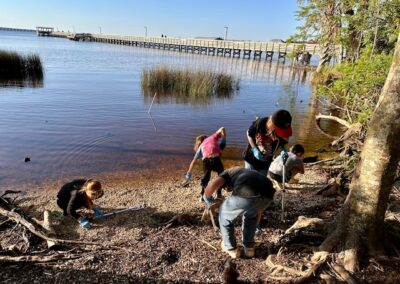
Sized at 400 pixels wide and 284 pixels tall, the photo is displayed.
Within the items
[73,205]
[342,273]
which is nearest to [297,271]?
[342,273]

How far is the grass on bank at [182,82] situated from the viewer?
72.6 ft

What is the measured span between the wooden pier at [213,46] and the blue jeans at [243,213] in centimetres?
4184

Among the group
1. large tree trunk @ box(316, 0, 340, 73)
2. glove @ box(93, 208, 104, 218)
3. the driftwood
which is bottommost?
glove @ box(93, 208, 104, 218)

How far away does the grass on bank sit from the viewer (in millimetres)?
22125

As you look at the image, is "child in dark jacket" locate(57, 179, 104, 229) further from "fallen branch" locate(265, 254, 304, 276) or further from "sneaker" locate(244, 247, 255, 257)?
"fallen branch" locate(265, 254, 304, 276)

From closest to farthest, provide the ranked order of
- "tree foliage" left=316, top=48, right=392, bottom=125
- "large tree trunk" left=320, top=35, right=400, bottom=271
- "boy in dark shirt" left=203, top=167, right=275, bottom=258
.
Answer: "large tree trunk" left=320, top=35, right=400, bottom=271
"boy in dark shirt" left=203, top=167, right=275, bottom=258
"tree foliage" left=316, top=48, right=392, bottom=125

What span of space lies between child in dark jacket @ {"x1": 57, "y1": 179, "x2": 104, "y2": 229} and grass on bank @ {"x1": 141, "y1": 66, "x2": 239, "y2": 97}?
53.7ft

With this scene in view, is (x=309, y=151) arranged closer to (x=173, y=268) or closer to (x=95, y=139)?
(x=95, y=139)

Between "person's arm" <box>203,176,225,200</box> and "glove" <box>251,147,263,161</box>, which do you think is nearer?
"person's arm" <box>203,176,225,200</box>

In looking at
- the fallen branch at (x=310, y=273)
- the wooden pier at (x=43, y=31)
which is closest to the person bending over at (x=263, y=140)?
the fallen branch at (x=310, y=273)

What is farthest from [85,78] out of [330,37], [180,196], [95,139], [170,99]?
[180,196]

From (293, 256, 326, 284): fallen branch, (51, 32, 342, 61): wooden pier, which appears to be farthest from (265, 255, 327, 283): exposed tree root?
(51, 32, 342, 61): wooden pier

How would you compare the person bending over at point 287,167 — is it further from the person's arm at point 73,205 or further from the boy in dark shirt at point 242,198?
the person's arm at point 73,205

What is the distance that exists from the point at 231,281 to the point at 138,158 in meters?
7.12
